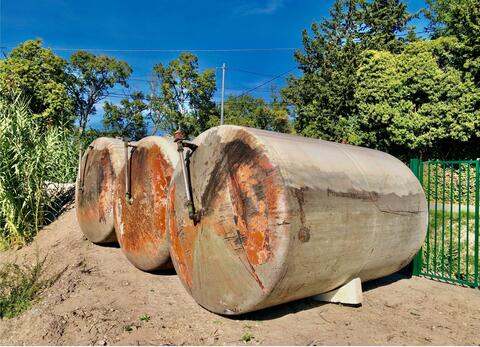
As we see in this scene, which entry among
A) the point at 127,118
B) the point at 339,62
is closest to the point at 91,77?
the point at 127,118

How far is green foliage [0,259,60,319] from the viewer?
440cm

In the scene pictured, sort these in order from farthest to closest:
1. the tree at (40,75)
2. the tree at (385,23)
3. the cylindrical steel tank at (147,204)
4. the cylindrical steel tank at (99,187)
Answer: the tree at (40,75)
the tree at (385,23)
the cylindrical steel tank at (99,187)
the cylindrical steel tank at (147,204)

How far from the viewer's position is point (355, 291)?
384 centimetres

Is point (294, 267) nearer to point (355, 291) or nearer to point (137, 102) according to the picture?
point (355, 291)

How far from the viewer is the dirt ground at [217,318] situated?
3383 millimetres

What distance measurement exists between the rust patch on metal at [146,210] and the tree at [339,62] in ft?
38.1

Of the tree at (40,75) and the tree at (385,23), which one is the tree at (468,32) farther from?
the tree at (40,75)

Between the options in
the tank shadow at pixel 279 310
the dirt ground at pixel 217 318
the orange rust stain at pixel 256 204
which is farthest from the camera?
the tank shadow at pixel 279 310

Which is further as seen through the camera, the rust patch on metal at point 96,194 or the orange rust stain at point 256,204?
the rust patch on metal at point 96,194

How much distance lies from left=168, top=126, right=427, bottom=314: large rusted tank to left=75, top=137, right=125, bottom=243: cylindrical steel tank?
2.31 m

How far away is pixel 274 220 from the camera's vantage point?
301 cm

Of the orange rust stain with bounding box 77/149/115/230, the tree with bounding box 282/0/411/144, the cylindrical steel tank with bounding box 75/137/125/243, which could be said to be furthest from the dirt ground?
the tree with bounding box 282/0/411/144

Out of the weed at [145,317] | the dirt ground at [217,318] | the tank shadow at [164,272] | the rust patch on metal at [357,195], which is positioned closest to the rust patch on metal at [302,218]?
the rust patch on metal at [357,195]

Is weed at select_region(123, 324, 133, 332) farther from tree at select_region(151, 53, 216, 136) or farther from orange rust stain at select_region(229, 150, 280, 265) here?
tree at select_region(151, 53, 216, 136)
